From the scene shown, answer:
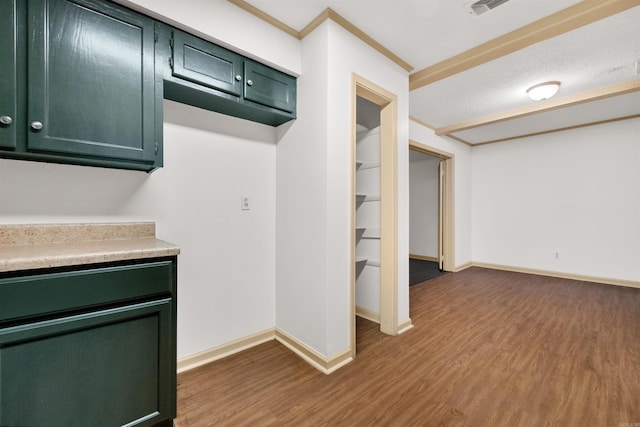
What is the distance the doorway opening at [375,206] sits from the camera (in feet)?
7.10

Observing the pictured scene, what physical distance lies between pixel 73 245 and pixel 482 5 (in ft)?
9.56

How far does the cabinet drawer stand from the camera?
983mm

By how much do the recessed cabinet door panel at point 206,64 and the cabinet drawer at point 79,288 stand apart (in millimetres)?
1193

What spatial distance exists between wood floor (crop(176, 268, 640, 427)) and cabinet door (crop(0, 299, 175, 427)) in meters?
0.36

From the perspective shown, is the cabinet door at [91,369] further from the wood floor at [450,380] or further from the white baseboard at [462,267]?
the white baseboard at [462,267]

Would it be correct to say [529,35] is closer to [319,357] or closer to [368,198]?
[368,198]

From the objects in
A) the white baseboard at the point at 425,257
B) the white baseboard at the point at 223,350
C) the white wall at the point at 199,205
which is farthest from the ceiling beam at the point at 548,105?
the white baseboard at the point at 223,350

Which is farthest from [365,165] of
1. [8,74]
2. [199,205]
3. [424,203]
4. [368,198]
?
[424,203]

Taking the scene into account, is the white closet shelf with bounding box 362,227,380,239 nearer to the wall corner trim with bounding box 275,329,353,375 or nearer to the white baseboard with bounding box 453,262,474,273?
the wall corner trim with bounding box 275,329,353,375

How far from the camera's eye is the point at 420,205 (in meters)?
6.38

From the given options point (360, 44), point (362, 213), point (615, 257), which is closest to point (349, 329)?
point (362, 213)

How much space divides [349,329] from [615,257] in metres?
4.82

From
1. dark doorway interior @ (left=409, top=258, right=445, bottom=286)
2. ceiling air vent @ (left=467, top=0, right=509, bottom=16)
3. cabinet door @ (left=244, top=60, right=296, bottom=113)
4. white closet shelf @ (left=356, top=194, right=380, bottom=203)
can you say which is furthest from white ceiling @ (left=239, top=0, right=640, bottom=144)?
dark doorway interior @ (left=409, top=258, right=445, bottom=286)

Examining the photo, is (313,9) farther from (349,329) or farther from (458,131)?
(458,131)
